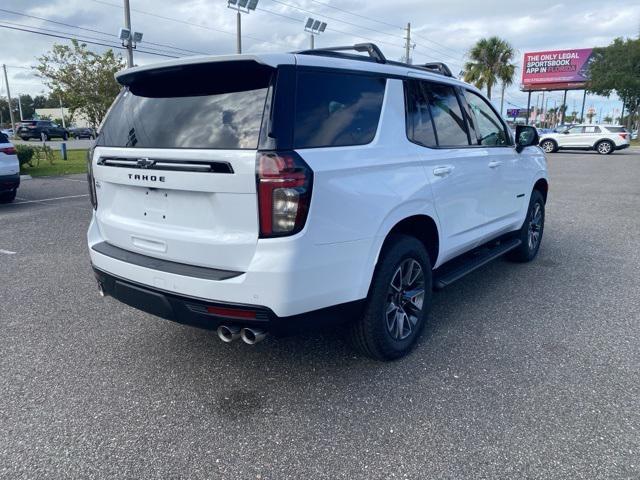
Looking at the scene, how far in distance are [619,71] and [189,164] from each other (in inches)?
1802

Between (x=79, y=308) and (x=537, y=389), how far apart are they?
11.9ft

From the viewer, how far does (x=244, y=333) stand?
263 centimetres

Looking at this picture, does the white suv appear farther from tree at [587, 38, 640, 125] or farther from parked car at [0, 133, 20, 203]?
tree at [587, 38, 640, 125]

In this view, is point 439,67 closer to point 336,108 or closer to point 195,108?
point 336,108

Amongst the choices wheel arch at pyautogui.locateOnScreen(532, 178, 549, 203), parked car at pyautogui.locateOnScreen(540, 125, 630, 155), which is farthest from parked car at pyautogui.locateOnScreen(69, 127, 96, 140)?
wheel arch at pyautogui.locateOnScreen(532, 178, 549, 203)

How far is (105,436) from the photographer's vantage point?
8.41 feet

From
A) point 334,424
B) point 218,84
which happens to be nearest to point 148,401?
point 334,424

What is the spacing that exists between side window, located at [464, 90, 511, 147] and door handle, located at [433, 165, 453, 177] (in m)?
0.84

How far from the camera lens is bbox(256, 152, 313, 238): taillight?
2.41 metres

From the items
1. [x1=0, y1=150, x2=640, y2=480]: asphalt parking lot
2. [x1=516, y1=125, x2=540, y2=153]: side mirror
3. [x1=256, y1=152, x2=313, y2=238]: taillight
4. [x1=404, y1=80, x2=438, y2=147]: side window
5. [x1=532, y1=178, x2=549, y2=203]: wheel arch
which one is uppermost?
[x1=404, y1=80, x2=438, y2=147]: side window

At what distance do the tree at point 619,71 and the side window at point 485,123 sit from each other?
41645mm

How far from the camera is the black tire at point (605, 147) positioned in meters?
26.7

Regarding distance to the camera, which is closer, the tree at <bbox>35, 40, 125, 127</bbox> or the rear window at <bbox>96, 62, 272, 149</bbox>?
the rear window at <bbox>96, 62, 272, 149</bbox>

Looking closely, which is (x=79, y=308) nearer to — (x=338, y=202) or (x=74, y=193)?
(x=338, y=202)
